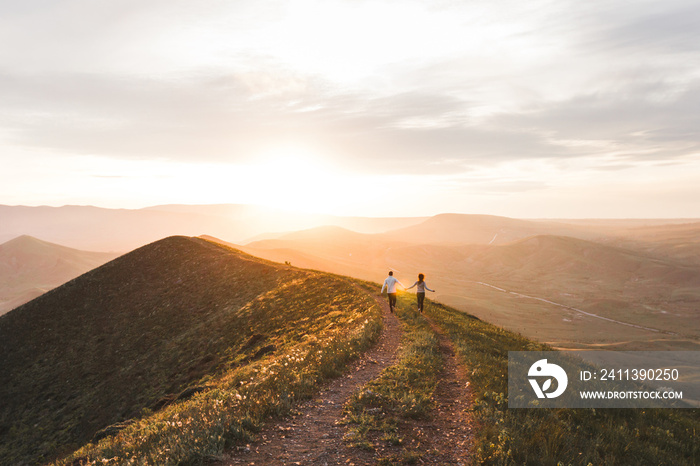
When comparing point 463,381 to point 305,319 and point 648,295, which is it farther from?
point 648,295

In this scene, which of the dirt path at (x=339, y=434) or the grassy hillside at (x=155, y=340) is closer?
the dirt path at (x=339, y=434)

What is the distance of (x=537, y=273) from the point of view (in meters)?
189

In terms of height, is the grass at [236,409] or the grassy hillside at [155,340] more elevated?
the grass at [236,409]

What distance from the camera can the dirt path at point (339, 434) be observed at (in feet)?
23.3

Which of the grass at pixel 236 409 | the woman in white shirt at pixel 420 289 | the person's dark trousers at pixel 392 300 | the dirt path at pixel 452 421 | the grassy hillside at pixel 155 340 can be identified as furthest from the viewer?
the person's dark trousers at pixel 392 300

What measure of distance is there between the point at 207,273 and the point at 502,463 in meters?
44.5

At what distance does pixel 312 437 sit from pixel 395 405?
2626 mm

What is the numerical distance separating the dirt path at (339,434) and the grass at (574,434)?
0.48m

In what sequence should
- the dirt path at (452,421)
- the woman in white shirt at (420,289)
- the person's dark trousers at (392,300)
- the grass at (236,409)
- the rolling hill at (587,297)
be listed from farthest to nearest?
the rolling hill at (587,297), the person's dark trousers at (392,300), the woman in white shirt at (420,289), the grass at (236,409), the dirt path at (452,421)

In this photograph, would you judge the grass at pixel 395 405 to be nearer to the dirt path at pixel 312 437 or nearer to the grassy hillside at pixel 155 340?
the dirt path at pixel 312 437

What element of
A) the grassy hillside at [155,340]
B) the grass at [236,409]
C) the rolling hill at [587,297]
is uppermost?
the grass at [236,409]

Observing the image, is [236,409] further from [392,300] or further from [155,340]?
[155,340]

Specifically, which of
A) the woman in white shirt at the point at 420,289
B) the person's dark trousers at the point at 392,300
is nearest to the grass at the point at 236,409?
the person's dark trousers at the point at 392,300

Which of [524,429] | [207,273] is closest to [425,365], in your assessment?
[524,429]
